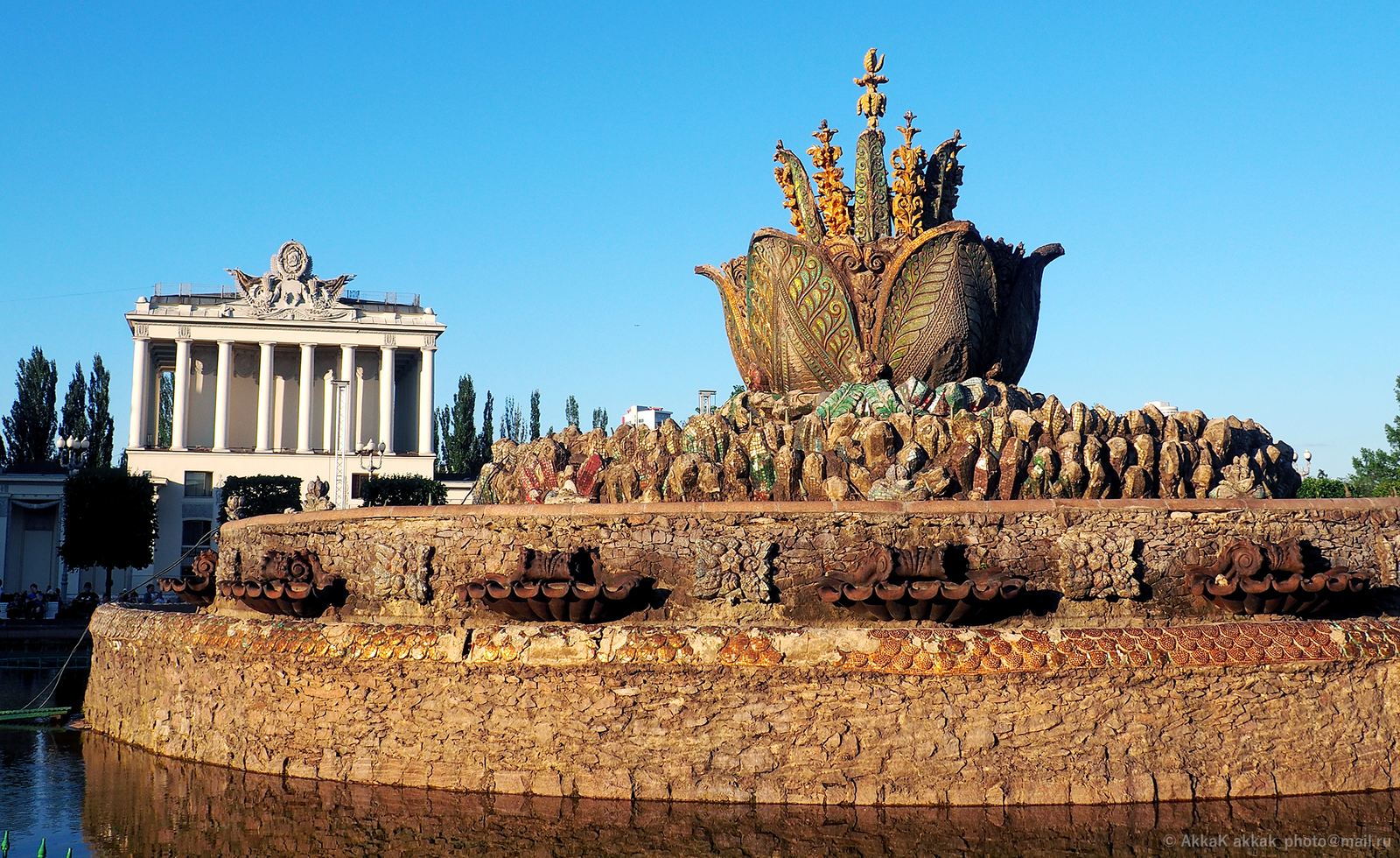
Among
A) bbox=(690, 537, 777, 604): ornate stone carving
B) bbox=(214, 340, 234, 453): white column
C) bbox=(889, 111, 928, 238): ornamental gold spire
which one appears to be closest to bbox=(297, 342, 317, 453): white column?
bbox=(214, 340, 234, 453): white column

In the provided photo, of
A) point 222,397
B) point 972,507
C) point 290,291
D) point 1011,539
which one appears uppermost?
point 290,291

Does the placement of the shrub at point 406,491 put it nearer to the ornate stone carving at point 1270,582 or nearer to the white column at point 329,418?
the white column at point 329,418

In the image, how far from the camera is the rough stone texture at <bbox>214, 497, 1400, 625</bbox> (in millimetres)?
8562

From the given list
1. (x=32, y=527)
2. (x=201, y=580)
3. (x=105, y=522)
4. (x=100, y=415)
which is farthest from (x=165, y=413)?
(x=201, y=580)

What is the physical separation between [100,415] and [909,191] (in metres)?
48.1

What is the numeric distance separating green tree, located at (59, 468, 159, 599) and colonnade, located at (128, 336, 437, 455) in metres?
20.3

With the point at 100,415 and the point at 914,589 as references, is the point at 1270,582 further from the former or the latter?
the point at 100,415

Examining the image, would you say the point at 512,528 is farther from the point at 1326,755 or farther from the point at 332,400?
the point at 332,400

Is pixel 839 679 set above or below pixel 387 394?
below

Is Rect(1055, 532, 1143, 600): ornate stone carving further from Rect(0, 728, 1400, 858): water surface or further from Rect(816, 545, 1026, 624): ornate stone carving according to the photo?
Rect(0, 728, 1400, 858): water surface

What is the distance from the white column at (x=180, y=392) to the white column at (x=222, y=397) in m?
1.35

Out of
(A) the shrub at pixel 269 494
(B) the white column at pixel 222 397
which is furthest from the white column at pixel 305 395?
(A) the shrub at pixel 269 494

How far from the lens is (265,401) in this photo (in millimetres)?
53156

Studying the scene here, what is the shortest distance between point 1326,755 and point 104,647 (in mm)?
10639
